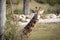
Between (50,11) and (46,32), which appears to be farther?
(50,11)

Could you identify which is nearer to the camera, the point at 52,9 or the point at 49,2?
the point at 52,9

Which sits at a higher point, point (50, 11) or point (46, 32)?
point (50, 11)

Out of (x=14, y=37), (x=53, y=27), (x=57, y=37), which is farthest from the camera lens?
(x=53, y=27)

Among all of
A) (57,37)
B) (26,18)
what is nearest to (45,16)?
(26,18)

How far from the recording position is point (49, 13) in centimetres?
1491

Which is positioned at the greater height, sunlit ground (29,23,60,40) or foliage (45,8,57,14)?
foliage (45,8,57,14)

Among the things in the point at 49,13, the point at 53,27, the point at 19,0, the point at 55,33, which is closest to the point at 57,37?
the point at 55,33

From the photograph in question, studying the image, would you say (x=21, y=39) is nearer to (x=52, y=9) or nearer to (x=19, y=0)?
(x=52, y=9)

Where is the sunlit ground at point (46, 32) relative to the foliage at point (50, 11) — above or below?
below

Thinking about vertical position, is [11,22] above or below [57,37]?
above

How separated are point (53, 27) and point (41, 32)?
1.33 m

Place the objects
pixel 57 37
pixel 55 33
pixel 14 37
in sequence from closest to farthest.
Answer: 1. pixel 14 37
2. pixel 57 37
3. pixel 55 33

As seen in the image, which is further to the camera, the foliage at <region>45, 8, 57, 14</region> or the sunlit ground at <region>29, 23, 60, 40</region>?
the foliage at <region>45, 8, 57, 14</region>

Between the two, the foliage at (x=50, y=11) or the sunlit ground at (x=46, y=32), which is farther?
the foliage at (x=50, y=11)
